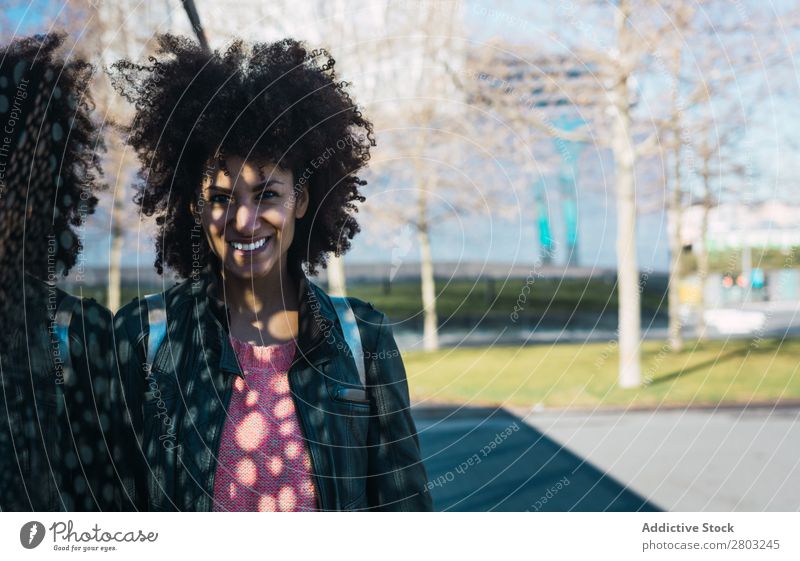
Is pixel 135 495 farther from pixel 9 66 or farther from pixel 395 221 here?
pixel 395 221

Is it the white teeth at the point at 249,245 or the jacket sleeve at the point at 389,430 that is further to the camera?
the white teeth at the point at 249,245

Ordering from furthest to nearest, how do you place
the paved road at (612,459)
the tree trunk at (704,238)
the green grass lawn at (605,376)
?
the green grass lawn at (605,376)
the tree trunk at (704,238)
the paved road at (612,459)

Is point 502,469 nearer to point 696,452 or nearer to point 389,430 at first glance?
point 696,452

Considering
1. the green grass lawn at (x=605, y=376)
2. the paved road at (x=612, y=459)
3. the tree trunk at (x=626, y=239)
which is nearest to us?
the paved road at (x=612, y=459)

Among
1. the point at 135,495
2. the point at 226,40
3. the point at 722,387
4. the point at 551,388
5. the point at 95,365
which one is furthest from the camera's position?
the point at 551,388

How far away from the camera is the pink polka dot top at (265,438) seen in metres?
2.01

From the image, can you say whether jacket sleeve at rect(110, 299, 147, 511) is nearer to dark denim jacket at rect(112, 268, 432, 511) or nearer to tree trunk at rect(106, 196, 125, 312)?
dark denim jacket at rect(112, 268, 432, 511)

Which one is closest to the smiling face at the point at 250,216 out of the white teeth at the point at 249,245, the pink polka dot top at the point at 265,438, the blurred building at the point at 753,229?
the white teeth at the point at 249,245

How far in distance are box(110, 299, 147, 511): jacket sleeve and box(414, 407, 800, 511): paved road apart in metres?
1.52

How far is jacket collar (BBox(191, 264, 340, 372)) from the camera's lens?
2098 mm

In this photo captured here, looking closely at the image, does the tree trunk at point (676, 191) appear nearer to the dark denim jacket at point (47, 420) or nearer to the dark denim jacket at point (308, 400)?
the dark denim jacket at point (308, 400)

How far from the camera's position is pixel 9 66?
261cm
